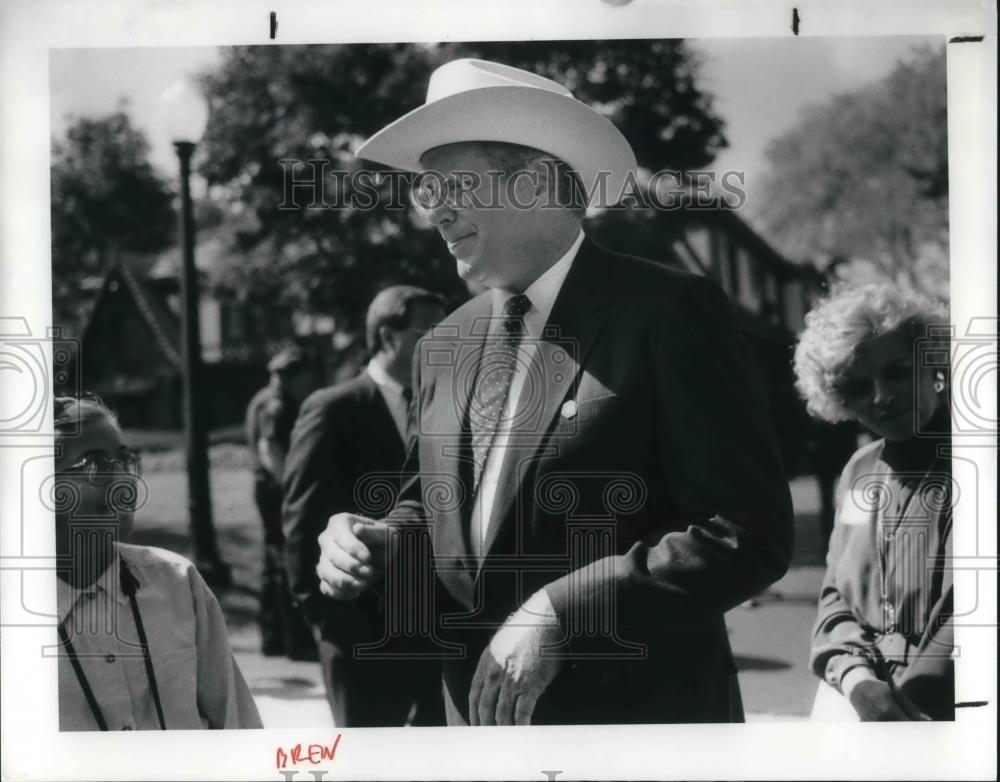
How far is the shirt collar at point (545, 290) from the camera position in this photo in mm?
3922

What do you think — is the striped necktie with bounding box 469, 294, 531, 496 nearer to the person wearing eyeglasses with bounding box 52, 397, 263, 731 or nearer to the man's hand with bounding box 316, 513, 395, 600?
the man's hand with bounding box 316, 513, 395, 600

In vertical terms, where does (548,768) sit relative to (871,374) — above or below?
below

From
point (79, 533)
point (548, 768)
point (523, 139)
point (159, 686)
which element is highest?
point (523, 139)

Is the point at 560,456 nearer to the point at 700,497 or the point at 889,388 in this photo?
the point at 700,497

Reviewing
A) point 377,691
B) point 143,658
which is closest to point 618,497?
point 377,691

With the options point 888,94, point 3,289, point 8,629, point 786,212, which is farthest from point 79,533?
point 888,94

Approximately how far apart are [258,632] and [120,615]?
0.45 metres

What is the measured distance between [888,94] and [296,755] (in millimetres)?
2959

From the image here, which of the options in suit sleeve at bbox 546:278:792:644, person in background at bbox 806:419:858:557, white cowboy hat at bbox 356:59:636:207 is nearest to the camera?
suit sleeve at bbox 546:278:792:644

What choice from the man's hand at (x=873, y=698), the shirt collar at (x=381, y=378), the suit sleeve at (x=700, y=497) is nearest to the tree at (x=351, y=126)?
the shirt collar at (x=381, y=378)

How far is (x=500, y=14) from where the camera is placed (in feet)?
13.2

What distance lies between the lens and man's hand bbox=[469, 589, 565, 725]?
3898 millimetres

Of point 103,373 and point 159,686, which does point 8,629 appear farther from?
point 103,373

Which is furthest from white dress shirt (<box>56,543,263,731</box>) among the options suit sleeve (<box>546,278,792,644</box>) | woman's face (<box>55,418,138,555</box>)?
suit sleeve (<box>546,278,792,644</box>)
